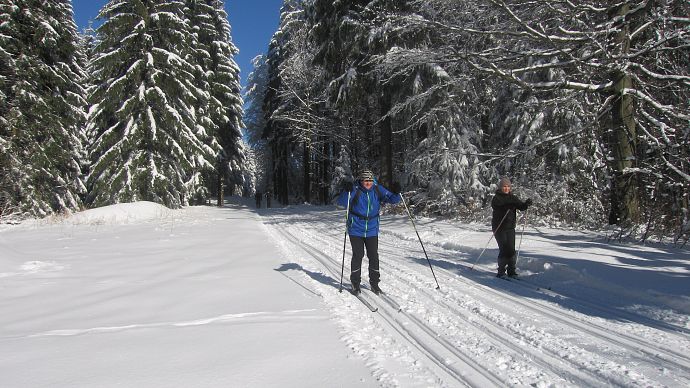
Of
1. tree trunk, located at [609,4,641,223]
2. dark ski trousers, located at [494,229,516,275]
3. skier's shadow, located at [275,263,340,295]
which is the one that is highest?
tree trunk, located at [609,4,641,223]

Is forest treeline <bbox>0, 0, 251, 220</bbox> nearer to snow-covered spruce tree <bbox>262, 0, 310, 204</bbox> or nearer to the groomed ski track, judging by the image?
snow-covered spruce tree <bbox>262, 0, 310, 204</bbox>

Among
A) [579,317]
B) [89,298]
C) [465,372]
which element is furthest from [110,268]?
[579,317]

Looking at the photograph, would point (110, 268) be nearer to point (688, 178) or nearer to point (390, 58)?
point (390, 58)

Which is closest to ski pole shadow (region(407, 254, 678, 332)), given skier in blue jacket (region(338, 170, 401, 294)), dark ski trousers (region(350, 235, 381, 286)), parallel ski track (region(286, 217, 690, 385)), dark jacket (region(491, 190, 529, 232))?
parallel ski track (region(286, 217, 690, 385))

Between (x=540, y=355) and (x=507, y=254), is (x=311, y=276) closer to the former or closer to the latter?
(x=507, y=254)

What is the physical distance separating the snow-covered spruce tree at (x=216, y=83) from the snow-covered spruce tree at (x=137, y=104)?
3131 millimetres

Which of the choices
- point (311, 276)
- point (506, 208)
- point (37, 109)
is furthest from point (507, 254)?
point (37, 109)

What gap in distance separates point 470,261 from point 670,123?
6.55 metres

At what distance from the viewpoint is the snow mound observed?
14.5 metres

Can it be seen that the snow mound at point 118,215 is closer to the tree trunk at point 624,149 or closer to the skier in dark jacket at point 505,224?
the skier in dark jacket at point 505,224

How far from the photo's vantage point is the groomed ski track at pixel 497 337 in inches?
124

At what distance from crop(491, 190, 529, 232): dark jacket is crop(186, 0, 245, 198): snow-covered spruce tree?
19.6m

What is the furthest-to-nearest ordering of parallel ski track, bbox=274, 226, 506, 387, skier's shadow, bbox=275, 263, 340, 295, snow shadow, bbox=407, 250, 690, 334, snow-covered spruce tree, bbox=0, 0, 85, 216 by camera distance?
snow-covered spruce tree, bbox=0, 0, 85, 216 < skier's shadow, bbox=275, 263, 340, 295 < snow shadow, bbox=407, 250, 690, 334 < parallel ski track, bbox=274, 226, 506, 387

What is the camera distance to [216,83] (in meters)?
29.5
